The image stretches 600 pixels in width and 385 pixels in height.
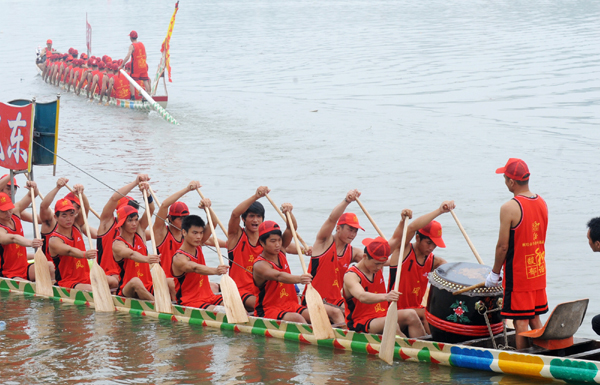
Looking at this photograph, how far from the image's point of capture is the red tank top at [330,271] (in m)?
7.62

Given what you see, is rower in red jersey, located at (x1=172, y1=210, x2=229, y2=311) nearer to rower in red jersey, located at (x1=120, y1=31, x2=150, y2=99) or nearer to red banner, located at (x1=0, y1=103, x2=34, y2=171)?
red banner, located at (x1=0, y1=103, x2=34, y2=171)

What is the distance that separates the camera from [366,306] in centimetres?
691

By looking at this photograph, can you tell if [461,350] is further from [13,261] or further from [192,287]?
[13,261]

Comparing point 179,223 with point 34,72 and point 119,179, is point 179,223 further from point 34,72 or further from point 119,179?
point 34,72

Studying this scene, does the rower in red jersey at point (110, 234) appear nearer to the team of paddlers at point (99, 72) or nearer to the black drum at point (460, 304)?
the black drum at point (460, 304)

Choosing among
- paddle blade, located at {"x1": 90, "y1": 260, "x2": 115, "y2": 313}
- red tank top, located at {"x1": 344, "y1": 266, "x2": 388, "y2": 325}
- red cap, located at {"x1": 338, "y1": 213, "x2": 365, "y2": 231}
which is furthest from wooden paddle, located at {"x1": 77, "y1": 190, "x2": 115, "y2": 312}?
red tank top, located at {"x1": 344, "y1": 266, "x2": 388, "y2": 325}

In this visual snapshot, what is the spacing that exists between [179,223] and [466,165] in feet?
30.9

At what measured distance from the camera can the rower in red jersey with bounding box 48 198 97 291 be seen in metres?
8.62

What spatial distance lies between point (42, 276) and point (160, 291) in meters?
1.72

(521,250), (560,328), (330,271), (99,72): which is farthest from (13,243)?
→ (99,72)

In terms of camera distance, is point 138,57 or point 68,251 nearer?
point 68,251

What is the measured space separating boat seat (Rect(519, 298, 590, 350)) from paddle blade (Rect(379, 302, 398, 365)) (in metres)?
0.99

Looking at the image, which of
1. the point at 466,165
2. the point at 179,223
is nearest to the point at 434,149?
the point at 466,165

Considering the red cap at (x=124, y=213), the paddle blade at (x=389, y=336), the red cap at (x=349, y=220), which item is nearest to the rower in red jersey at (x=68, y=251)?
the red cap at (x=124, y=213)
